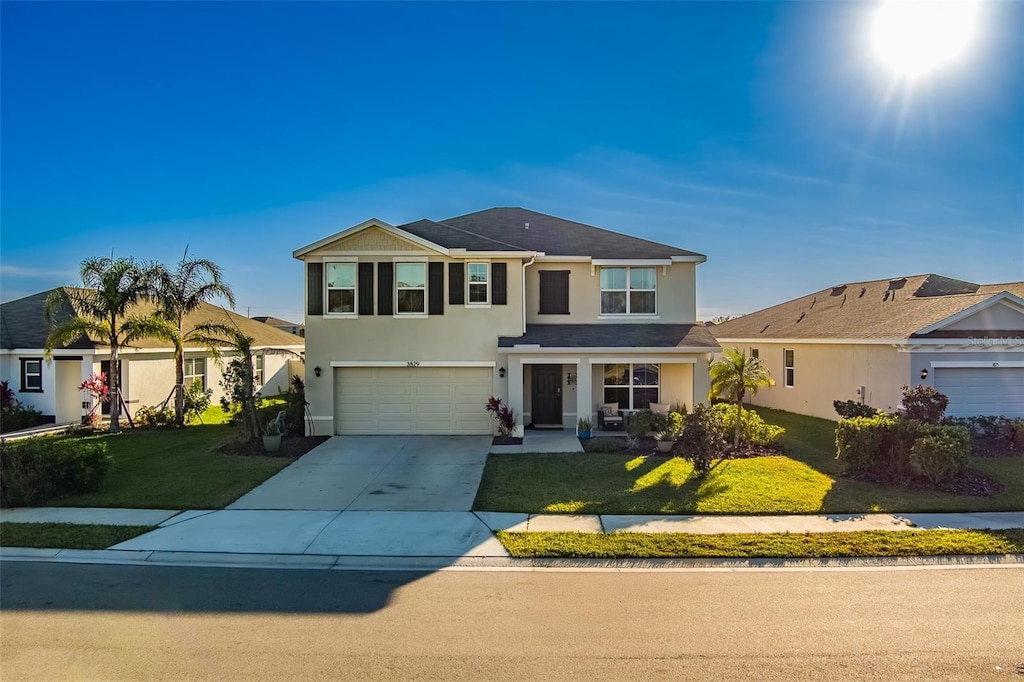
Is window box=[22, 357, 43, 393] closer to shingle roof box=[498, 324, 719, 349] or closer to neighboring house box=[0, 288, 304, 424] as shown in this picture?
neighboring house box=[0, 288, 304, 424]

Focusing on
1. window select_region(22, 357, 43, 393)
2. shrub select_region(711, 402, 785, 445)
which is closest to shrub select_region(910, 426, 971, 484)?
shrub select_region(711, 402, 785, 445)

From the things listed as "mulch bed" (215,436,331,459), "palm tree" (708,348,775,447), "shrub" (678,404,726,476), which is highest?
"palm tree" (708,348,775,447)

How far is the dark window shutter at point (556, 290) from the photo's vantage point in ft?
61.2

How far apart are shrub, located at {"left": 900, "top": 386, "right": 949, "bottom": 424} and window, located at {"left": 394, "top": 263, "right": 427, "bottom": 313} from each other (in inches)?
501

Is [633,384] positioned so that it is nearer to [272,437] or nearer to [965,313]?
[965,313]

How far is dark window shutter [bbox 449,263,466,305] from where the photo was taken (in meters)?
17.1

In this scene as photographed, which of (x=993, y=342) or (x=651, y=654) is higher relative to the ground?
(x=993, y=342)

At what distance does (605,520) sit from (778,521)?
2.85 meters

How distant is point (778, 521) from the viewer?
29.9ft

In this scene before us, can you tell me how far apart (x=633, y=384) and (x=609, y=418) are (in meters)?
1.54

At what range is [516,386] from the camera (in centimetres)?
1656

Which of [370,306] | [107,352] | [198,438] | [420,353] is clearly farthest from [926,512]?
[107,352]

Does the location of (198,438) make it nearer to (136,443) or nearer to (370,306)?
(136,443)

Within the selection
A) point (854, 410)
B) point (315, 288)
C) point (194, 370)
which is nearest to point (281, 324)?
point (194, 370)
